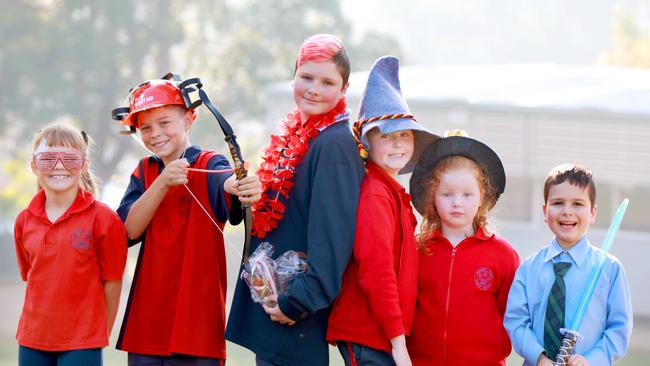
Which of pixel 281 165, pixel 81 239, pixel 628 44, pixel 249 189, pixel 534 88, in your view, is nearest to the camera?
pixel 249 189

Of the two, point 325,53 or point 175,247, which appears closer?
point 325,53

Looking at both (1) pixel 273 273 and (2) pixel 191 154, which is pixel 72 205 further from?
(1) pixel 273 273

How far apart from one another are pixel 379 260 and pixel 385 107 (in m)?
0.54

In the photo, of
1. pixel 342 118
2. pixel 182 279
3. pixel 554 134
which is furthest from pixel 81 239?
pixel 554 134

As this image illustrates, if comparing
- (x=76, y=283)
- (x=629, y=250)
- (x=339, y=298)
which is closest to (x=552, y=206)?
(x=339, y=298)

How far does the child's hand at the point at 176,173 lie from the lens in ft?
11.5

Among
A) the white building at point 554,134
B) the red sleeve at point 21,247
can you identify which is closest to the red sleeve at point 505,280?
the red sleeve at point 21,247

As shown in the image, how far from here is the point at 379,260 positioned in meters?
3.28

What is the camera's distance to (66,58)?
23.5 metres

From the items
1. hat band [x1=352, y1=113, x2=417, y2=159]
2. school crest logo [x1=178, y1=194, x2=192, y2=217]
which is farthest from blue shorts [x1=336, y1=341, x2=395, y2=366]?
school crest logo [x1=178, y1=194, x2=192, y2=217]

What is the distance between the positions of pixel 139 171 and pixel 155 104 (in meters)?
0.30

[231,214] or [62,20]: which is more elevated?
[62,20]

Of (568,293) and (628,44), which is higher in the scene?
(628,44)

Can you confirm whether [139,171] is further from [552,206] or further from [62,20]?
[62,20]
